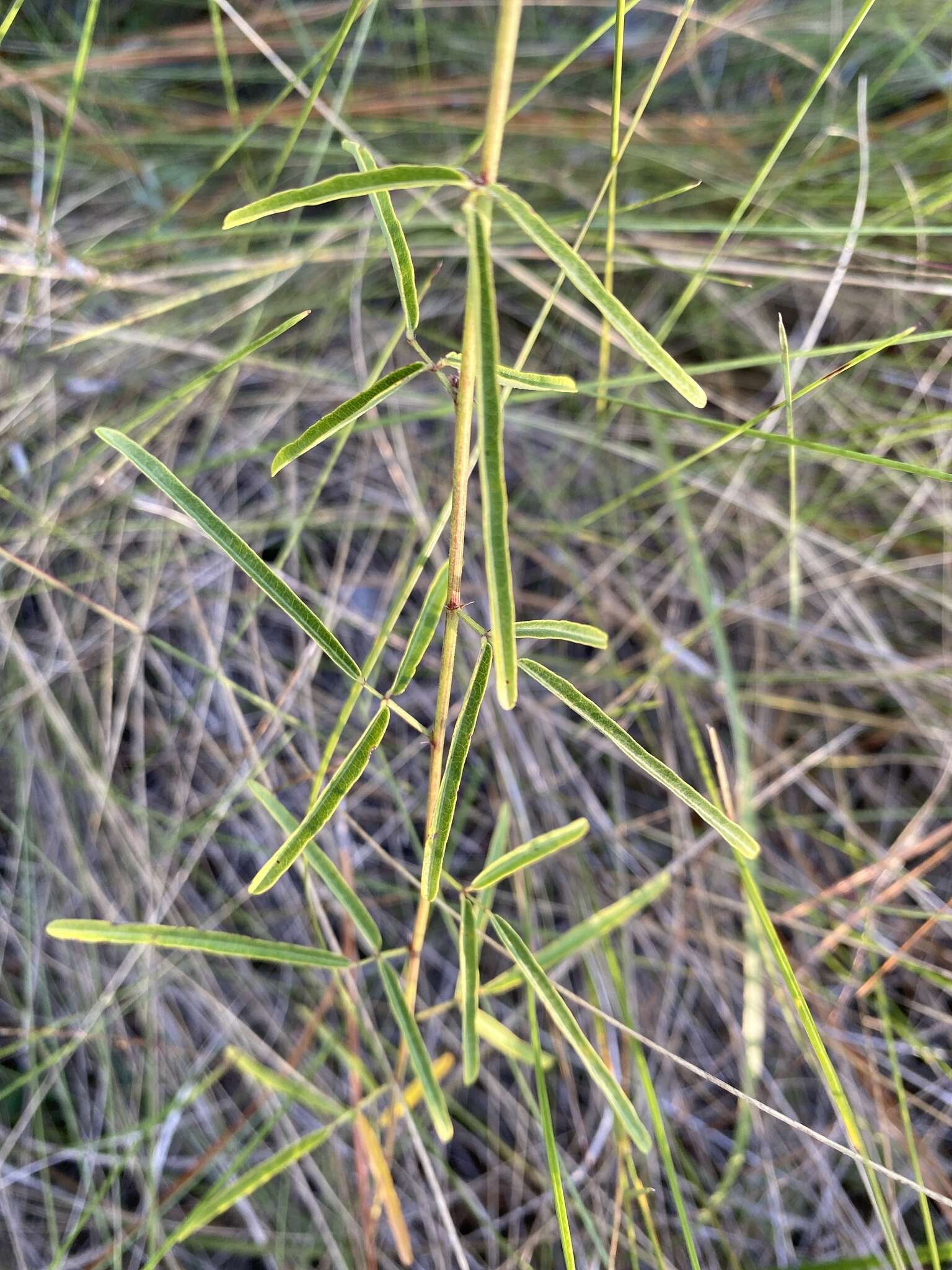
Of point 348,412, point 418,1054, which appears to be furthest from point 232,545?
point 418,1054

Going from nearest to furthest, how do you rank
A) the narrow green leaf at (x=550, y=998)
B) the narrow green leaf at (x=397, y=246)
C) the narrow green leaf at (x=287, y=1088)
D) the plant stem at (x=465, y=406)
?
the plant stem at (x=465, y=406) < the narrow green leaf at (x=397, y=246) < the narrow green leaf at (x=550, y=998) < the narrow green leaf at (x=287, y=1088)

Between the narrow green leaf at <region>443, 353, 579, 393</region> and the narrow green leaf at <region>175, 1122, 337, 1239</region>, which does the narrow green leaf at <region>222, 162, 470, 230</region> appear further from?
the narrow green leaf at <region>175, 1122, 337, 1239</region>

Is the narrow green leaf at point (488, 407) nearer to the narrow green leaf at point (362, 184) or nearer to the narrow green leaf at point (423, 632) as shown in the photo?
the narrow green leaf at point (362, 184)

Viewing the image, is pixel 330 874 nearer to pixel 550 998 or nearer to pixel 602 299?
pixel 550 998

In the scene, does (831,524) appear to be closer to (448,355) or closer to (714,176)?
(714,176)

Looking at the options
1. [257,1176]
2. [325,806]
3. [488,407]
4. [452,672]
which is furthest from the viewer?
[257,1176]

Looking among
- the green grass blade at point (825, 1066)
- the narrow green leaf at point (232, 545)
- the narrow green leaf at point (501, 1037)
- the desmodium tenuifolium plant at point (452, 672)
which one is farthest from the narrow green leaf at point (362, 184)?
the narrow green leaf at point (501, 1037)

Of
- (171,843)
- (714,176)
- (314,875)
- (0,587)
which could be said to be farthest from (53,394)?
(714,176)
